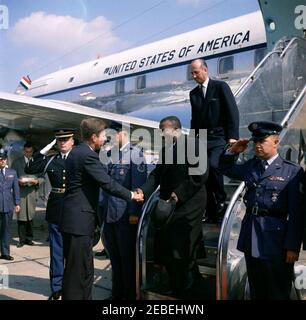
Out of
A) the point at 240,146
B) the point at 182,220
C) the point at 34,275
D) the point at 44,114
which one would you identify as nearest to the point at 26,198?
the point at 44,114

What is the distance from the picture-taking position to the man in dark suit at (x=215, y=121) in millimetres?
4254

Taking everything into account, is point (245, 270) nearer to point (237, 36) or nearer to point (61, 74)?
point (237, 36)

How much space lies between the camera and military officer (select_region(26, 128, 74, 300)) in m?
4.85

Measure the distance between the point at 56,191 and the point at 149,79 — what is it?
723 centimetres

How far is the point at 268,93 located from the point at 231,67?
4.29m

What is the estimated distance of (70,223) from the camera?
370cm

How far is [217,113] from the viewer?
4383mm

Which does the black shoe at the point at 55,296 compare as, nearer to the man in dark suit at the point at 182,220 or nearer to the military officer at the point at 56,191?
the military officer at the point at 56,191

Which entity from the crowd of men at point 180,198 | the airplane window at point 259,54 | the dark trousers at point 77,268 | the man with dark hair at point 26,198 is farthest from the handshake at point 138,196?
the airplane window at point 259,54

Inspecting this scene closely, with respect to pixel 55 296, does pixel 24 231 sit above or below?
above

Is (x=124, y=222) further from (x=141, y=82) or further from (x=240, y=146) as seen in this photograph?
(x=141, y=82)

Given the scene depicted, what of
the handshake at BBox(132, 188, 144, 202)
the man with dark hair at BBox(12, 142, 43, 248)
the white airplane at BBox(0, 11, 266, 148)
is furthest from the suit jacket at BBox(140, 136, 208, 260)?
the white airplane at BBox(0, 11, 266, 148)

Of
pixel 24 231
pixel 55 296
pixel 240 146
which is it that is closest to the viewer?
pixel 240 146
